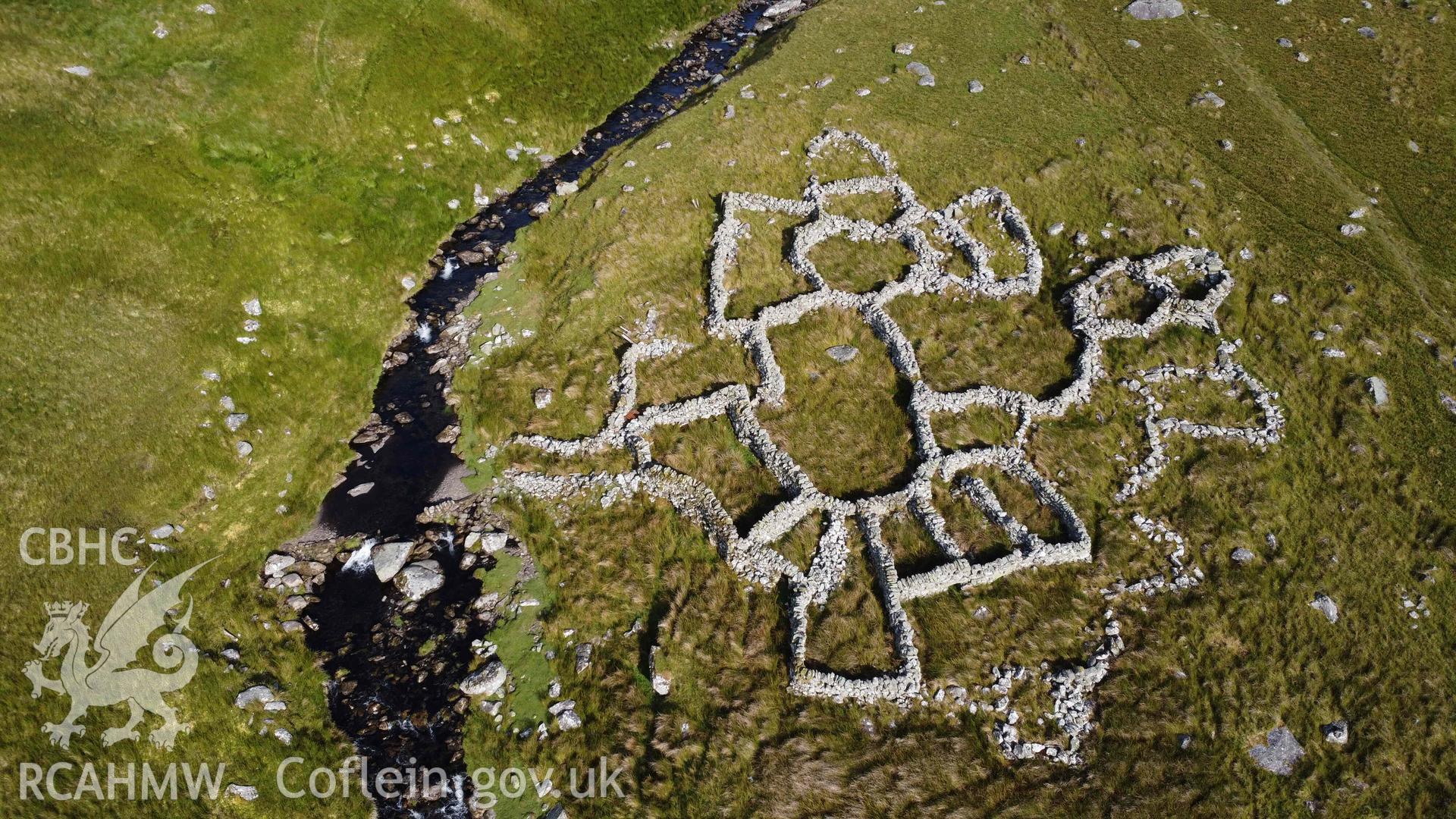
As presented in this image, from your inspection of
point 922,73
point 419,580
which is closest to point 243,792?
point 419,580

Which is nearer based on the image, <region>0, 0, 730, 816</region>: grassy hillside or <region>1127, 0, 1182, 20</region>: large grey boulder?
<region>0, 0, 730, 816</region>: grassy hillside

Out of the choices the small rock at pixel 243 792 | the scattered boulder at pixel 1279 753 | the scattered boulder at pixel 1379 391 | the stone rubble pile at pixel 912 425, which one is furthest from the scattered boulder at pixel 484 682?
the scattered boulder at pixel 1379 391

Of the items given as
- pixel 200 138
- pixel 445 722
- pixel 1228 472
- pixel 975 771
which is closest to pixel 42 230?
pixel 200 138

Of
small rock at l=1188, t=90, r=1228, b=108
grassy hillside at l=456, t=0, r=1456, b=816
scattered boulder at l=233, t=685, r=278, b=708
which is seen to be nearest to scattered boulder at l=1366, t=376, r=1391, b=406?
grassy hillside at l=456, t=0, r=1456, b=816

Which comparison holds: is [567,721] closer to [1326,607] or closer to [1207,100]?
[1326,607]

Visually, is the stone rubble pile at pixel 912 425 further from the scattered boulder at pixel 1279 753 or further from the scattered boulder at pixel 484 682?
the scattered boulder at pixel 484 682

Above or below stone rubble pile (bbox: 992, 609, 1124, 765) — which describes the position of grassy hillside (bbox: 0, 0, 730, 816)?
above

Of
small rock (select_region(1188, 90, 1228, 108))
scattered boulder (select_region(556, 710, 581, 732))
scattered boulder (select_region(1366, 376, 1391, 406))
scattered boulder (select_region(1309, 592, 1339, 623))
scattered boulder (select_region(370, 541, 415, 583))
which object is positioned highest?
small rock (select_region(1188, 90, 1228, 108))

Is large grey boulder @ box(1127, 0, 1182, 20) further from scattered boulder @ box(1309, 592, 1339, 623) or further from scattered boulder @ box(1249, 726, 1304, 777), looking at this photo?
scattered boulder @ box(1249, 726, 1304, 777)
